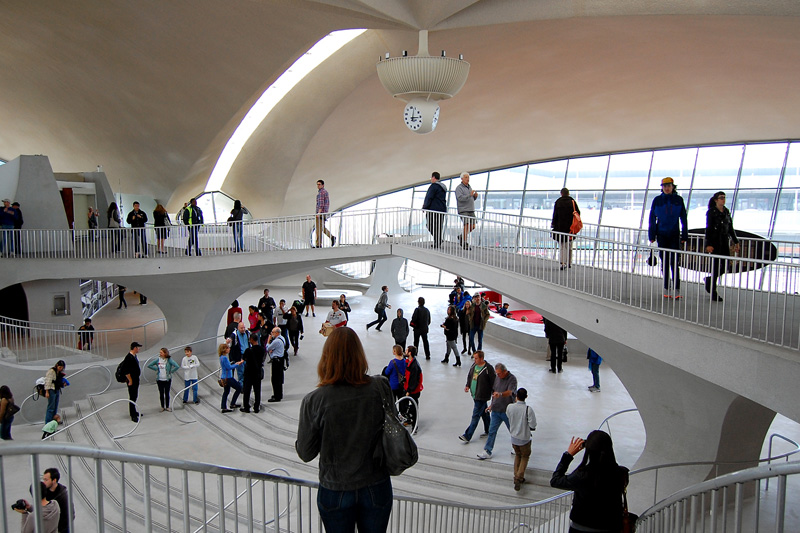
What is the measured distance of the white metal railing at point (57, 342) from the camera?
17219mm

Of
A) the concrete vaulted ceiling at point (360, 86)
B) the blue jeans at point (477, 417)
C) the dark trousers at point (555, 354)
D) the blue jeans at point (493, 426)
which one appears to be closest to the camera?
the blue jeans at point (493, 426)

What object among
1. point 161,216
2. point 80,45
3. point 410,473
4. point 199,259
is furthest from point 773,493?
point 80,45

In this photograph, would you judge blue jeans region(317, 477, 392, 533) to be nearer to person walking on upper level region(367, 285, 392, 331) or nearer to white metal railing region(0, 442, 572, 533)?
white metal railing region(0, 442, 572, 533)

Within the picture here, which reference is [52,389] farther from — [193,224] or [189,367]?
[193,224]

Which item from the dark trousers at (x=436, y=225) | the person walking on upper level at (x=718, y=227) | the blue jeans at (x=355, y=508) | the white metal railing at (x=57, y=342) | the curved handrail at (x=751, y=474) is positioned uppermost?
the person walking on upper level at (x=718, y=227)

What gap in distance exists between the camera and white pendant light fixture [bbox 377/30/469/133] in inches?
547

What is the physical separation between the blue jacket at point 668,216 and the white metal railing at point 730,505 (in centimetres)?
329

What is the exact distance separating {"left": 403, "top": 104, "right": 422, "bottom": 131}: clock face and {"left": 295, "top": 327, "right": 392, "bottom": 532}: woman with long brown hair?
1215 centimetres

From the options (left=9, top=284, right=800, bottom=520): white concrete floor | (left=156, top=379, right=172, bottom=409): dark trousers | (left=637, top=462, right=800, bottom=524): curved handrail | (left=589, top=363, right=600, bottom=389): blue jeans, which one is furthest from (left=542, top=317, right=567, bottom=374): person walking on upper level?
(left=637, top=462, right=800, bottom=524): curved handrail

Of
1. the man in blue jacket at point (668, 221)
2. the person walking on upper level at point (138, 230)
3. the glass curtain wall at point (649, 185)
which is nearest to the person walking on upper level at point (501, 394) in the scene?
the man in blue jacket at point (668, 221)

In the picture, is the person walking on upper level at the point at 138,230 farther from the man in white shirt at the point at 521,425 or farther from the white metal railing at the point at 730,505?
the white metal railing at the point at 730,505

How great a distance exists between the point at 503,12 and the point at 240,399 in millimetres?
10877

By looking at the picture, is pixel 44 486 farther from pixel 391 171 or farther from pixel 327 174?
pixel 391 171

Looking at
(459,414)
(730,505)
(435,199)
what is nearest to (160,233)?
(435,199)
